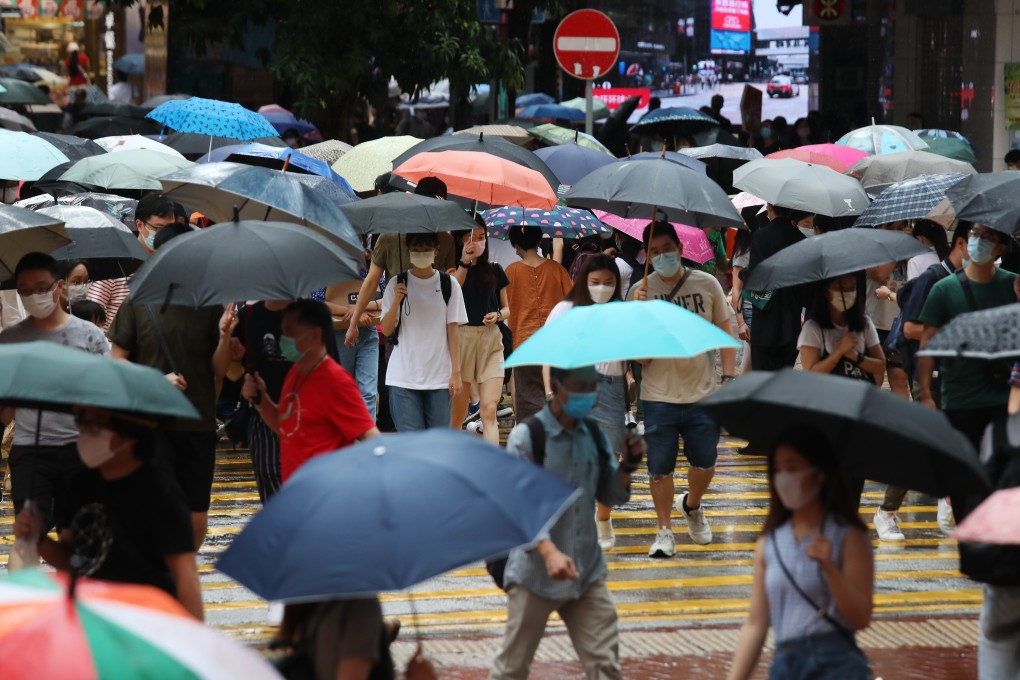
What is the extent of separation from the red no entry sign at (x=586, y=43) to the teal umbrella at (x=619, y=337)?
11067mm

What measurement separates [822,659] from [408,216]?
598cm

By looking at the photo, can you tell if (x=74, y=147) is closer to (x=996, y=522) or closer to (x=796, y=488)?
(x=796, y=488)

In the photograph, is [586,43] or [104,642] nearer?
[104,642]

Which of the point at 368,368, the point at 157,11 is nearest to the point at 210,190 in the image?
the point at 368,368

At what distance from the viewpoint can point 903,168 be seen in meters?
15.7

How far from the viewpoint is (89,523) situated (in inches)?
219

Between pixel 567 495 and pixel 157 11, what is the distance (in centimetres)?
1994

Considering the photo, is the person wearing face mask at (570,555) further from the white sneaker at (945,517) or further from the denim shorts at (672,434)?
the white sneaker at (945,517)

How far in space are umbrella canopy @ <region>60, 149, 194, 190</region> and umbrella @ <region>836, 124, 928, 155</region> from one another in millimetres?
8573

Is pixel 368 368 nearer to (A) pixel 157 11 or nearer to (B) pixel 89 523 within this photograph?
(B) pixel 89 523

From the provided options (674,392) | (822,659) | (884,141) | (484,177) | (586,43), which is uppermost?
(586,43)

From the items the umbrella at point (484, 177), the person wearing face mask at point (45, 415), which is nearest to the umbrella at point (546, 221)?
the umbrella at point (484, 177)

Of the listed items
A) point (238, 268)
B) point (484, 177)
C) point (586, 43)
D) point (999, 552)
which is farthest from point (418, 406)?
point (586, 43)

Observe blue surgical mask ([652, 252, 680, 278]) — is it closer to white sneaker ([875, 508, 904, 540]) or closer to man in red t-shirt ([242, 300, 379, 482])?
white sneaker ([875, 508, 904, 540])
